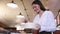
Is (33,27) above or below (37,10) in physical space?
below

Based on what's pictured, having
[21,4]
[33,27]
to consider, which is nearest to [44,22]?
[33,27]

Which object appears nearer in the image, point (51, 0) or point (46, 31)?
point (46, 31)

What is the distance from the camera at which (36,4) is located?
1.21 meters

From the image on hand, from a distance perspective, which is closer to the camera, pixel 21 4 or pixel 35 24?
pixel 35 24

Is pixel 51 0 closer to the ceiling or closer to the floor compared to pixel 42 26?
closer to the ceiling

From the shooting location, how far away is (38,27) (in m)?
1.17

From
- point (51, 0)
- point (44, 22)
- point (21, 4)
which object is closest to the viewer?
point (44, 22)

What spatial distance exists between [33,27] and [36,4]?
233 millimetres

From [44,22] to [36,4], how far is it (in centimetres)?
21

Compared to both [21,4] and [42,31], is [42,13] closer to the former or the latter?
[42,31]

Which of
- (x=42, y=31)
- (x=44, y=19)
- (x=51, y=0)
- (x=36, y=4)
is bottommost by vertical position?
(x=42, y=31)

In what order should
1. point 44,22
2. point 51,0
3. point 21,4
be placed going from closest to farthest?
point 44,22 < point 51,0 < point 21,4

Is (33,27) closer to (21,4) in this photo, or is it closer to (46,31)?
(46,31)

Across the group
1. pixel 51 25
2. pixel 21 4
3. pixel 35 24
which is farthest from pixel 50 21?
pixel 21 4
